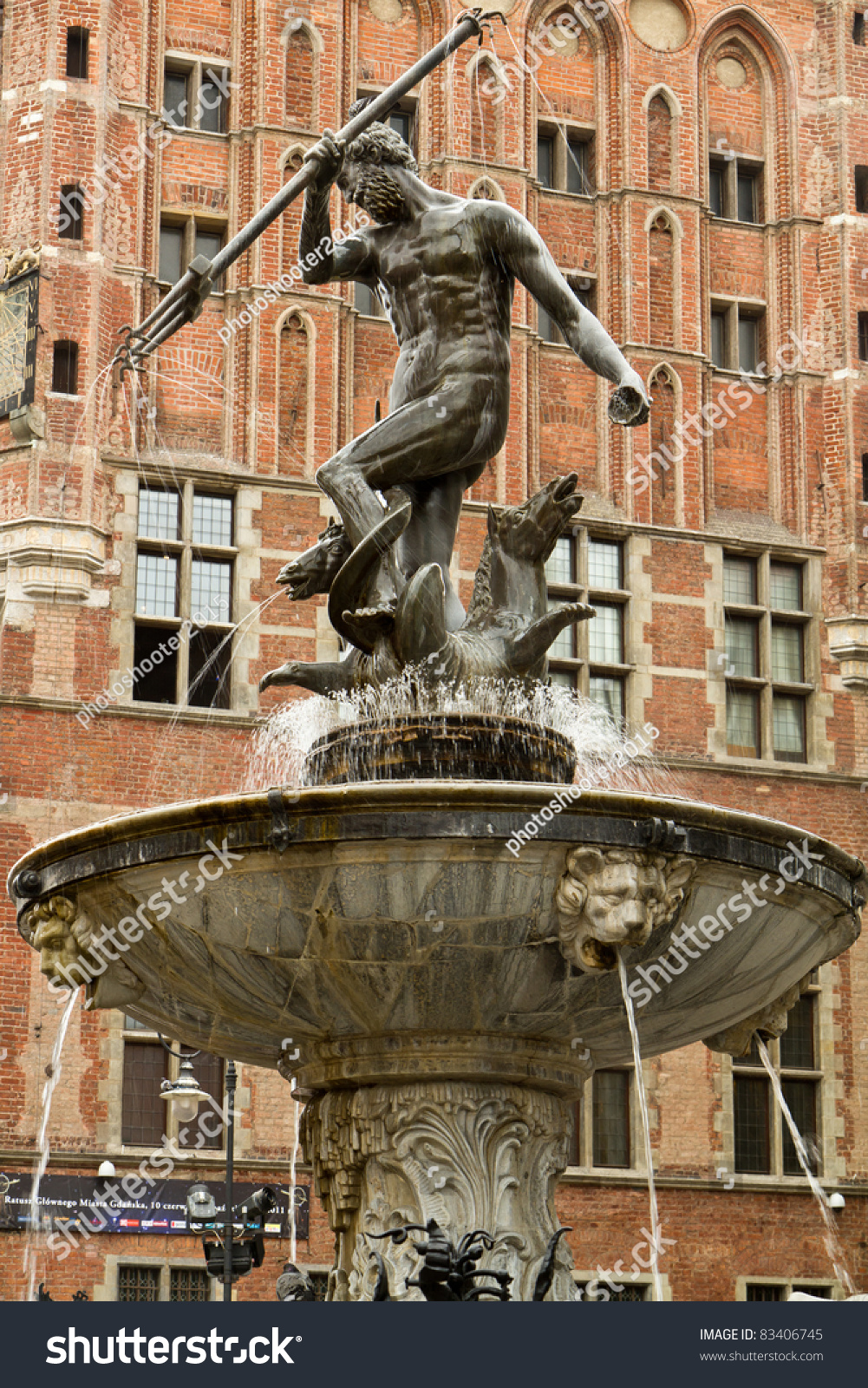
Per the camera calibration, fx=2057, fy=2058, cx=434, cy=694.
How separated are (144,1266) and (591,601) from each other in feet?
28.6

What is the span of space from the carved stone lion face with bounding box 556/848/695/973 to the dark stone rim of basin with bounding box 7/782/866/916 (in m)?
0.06

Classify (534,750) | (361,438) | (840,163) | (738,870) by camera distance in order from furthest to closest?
(840,163) → (361,438) → (534,750) → (738,870)

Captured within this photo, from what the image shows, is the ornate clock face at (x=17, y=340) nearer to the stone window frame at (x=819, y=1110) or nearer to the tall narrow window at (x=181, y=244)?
the tall narrow window at (x=181, y=244)

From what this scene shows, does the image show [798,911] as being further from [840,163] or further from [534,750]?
[840,163]

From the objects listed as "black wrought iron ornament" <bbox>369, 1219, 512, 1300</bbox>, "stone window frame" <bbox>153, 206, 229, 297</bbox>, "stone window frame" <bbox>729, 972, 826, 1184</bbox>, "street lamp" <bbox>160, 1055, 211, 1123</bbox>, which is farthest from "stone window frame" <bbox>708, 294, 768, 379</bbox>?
"black wrought iron ornament" <bbox>369, 1219, 512, 1300</bbox>

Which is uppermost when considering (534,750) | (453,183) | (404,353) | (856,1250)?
(453,183)

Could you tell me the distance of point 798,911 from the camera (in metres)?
7.04

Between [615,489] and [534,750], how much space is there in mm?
16862

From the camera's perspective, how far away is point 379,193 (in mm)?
7902

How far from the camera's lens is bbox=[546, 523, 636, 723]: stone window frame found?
75.4ft

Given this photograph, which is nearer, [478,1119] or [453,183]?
[478,1119]

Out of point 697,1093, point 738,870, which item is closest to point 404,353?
point 738,870

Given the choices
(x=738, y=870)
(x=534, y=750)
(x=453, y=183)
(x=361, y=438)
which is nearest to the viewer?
(x=738, y=870)

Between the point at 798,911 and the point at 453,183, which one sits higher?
the point at 453,183
